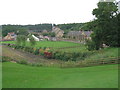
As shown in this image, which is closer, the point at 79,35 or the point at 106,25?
the point at 106,25

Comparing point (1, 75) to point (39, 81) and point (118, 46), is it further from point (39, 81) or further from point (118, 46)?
point (118, 46)

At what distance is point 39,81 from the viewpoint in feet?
36.6

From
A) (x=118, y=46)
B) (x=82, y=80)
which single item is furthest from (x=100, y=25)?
(x=82, y=80)

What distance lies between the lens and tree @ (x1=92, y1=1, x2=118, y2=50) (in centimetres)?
2219

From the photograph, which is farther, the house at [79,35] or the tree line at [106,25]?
the house at [79,35]

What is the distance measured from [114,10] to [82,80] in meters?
14.6

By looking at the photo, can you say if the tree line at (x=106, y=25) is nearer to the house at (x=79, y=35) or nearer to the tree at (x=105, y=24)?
the tree at (x=105, y=24)

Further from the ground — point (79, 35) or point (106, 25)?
point (106, 25)

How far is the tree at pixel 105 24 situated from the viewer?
72.8 feet

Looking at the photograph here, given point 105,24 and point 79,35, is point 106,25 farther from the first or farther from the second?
point 79,35

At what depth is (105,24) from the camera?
22.5 metres

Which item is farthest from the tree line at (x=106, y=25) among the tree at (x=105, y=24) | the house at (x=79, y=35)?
the house at (x=79, y=35)

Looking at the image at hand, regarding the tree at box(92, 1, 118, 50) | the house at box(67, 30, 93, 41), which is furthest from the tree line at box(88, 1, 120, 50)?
the house at box(67, 30, 93, 41)

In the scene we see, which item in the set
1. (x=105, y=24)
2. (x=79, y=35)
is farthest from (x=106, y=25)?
(x=79, y=35)
